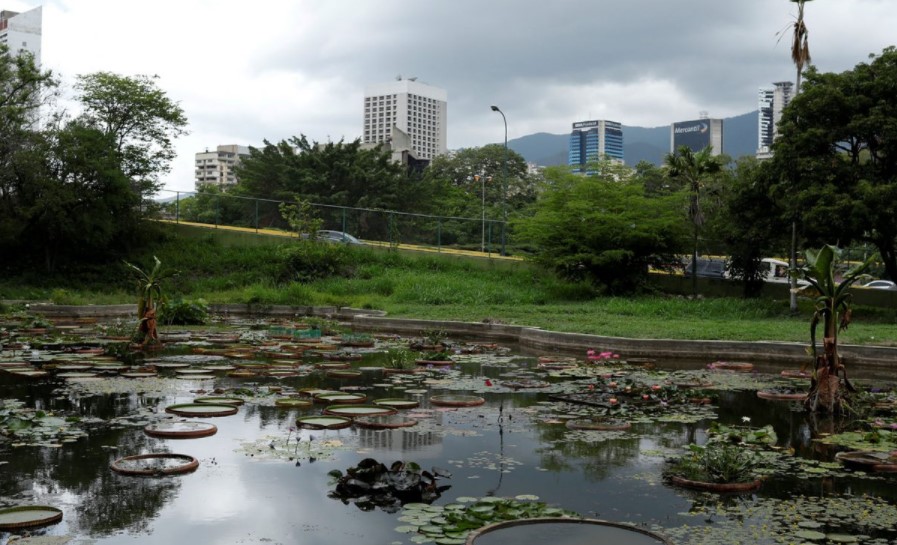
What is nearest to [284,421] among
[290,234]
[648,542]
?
[648,542]

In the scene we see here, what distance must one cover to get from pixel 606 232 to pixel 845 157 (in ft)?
26.7

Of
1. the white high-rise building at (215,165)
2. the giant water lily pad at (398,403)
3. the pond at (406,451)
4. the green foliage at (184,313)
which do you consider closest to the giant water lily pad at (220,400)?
the pond at (406,451)

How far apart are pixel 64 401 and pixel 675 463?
21.9 feet

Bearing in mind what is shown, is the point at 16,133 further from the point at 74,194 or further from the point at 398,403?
the point at 398,403

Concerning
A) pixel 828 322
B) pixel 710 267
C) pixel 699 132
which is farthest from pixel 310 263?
pixel 699 132

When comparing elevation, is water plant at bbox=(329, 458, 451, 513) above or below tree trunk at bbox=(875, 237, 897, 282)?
below

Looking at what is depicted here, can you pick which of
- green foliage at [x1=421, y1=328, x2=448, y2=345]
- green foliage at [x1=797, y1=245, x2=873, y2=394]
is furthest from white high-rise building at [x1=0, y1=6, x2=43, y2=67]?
green foliage at [x1=797, y1=245, x2=873, y2=394]

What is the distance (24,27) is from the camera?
319 feet

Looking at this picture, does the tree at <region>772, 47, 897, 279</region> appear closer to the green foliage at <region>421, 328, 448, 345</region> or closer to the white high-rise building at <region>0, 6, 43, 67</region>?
the green foliage at <region>421, 328, 448, 345</region>

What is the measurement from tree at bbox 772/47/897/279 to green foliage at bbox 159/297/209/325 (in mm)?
15711

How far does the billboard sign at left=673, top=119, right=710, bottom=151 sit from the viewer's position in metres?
180

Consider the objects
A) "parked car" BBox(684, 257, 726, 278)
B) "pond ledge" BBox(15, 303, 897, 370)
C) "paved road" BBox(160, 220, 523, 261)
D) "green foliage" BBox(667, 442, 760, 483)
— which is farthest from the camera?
"paved road" BBox(160, 220, 523, 261)

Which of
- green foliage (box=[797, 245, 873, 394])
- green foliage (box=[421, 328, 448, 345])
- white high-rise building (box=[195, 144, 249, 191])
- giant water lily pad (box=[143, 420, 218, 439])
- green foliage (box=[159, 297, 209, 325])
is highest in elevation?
white high-rise building (box=[195, 144, 249, 191])

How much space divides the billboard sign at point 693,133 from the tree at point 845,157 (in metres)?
161
